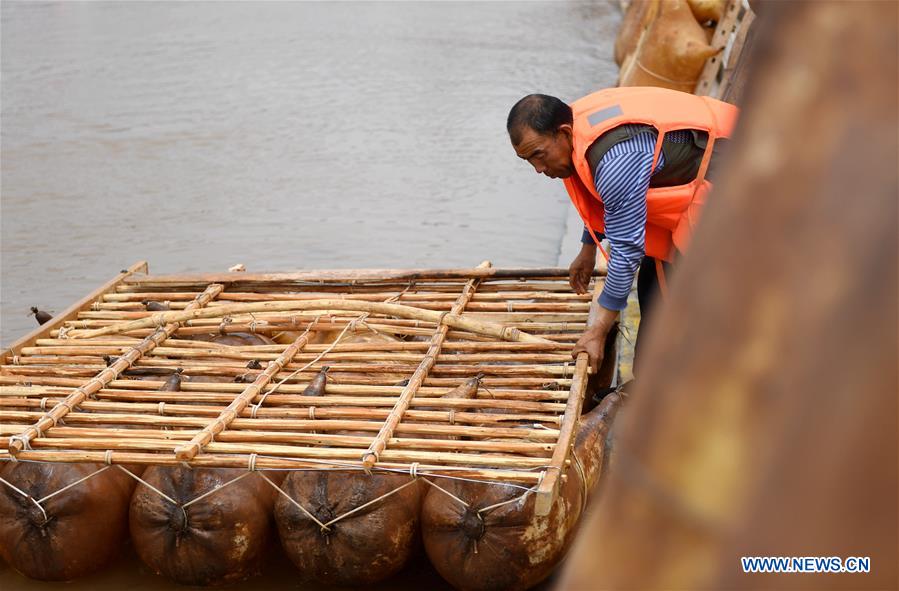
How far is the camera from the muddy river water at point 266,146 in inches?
309

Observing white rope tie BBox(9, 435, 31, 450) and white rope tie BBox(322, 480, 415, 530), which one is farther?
white rope tie BBox(9, 435, 31, 450)

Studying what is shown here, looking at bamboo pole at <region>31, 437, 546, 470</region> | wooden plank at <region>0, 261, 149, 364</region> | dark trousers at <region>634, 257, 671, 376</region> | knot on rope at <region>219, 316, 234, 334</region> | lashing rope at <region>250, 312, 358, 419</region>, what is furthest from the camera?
knot on rope at <region>219, 316, 234, 334</region>

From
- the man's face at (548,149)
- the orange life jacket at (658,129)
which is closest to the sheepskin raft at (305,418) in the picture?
the orange life jacket at (658,129)

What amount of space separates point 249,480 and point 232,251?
15.5 feet

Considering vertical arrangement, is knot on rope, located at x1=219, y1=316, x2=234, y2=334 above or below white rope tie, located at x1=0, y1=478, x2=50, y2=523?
above

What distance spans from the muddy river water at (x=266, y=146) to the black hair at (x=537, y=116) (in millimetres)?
1751

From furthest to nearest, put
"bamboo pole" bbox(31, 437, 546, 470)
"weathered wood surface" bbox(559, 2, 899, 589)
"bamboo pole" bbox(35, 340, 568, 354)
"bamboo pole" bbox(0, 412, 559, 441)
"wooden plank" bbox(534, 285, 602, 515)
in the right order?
"bamboo pole" bbox(35, 340, 568, 354), "bamboo pole" bbox(0, 412, 559, 441), "bamboo pole" bbox(31, 437, 546, 470), "wooden plank" bbox(534, 285, 602, 515), "weathered wood surface" bbox(559, 2, 899, 589)

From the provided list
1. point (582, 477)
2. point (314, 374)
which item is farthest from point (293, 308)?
point (582, 477)

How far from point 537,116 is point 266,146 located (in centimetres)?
745

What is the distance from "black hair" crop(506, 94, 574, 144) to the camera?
3.54 m

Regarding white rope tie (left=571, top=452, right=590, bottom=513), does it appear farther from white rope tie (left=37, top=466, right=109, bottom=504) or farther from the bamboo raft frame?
white rope tie (left=37, top=466, right=109, bottom=504)

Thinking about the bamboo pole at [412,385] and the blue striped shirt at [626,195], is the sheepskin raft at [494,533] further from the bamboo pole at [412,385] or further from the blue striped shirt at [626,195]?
the blue striped shirt at [626,195]

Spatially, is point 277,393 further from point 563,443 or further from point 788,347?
point 788,347

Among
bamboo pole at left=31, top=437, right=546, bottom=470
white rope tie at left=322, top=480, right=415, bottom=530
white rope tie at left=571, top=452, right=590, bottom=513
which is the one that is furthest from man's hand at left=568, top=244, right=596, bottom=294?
white rope tie at left=322, top=480, right=415, bottom=530
